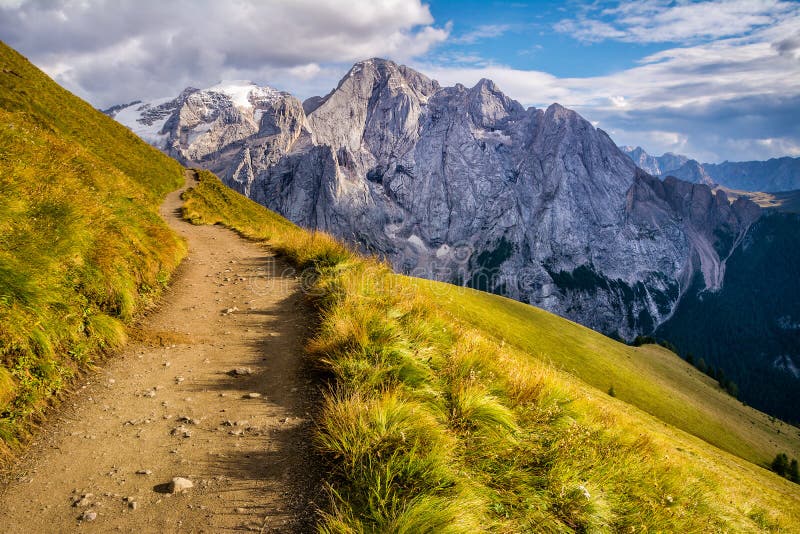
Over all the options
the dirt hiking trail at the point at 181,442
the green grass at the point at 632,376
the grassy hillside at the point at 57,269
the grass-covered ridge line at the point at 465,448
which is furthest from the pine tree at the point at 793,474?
the grassy hillside at the point at 57,269

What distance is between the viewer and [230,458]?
5.60 meters

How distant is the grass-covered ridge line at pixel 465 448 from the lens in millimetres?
4734

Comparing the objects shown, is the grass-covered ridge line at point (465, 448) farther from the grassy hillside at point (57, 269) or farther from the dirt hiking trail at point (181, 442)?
the grassy hillside at point (57, 269)

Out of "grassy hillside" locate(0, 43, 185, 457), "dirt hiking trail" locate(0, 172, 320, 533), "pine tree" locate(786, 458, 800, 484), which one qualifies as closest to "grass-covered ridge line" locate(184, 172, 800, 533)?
Answer: "dirt hiking trail" locate(0, 172, 320, 533)

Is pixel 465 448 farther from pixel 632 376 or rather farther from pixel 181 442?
pixel 632 376

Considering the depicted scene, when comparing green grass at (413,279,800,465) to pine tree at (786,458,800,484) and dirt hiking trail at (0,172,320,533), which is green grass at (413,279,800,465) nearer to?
pine tree at (786,458,800,484)

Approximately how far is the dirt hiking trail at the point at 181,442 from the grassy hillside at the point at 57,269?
1.96ft

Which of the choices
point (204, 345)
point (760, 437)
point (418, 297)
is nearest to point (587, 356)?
point (760, 437)

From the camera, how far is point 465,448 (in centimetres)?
588

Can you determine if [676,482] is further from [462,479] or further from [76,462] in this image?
[76,462]

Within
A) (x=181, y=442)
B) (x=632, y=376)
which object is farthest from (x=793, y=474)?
(x=181, y=442)

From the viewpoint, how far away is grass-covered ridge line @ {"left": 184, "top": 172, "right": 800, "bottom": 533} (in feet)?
15.5

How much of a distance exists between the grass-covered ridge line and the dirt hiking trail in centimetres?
72

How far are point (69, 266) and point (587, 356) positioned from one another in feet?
229
